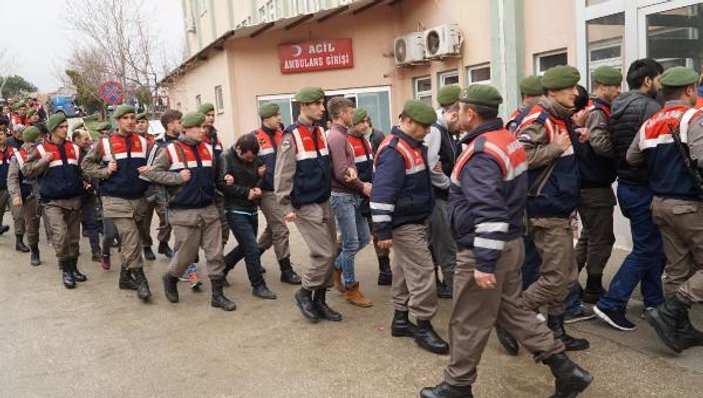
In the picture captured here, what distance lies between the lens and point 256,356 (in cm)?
443

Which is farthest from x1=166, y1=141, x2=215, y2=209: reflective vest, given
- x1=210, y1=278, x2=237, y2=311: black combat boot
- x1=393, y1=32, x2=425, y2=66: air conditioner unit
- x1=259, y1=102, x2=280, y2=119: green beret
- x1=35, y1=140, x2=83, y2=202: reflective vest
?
x1=393, y1=32, x2=425, y2=66: air conditioner unit

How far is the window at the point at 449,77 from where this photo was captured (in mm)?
11773

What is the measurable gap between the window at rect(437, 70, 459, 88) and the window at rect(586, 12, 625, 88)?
445 cm

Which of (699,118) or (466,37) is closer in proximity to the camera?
(699,118)

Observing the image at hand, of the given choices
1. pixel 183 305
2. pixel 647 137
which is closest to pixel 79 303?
pixel 183 305

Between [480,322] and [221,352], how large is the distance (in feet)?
7.11

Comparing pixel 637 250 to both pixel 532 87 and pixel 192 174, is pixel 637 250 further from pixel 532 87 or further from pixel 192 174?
pixel 192 174

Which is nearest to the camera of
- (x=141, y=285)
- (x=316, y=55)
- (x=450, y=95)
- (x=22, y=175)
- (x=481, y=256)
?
(x=481, y=256)

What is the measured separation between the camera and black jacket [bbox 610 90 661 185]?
4.35 m

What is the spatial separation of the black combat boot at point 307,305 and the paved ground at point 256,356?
11cm

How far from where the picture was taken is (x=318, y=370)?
13.5 ft

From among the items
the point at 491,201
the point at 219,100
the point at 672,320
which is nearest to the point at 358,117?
the point at 491,201

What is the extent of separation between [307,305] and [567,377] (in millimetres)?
2370

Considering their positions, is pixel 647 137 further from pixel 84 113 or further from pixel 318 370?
pixel 84 113
